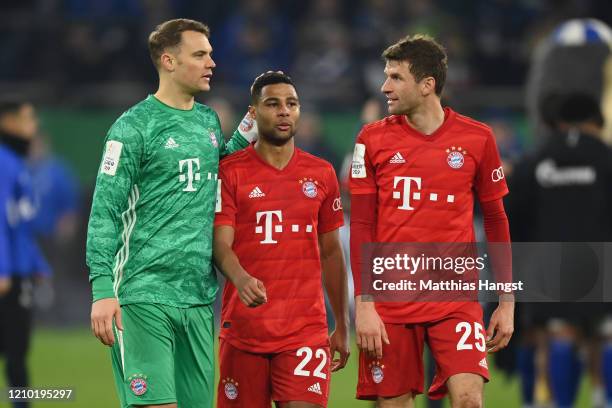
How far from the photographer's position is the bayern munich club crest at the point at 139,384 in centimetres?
602

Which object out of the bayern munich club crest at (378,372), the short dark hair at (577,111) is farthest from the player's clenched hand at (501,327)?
the short dark hair at (577,111)

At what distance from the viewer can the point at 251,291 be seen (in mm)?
5980

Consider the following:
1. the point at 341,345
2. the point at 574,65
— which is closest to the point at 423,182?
the point at 341,345

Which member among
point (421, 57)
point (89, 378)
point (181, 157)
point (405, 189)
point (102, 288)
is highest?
point (421, 57)

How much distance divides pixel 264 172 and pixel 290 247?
394 millimetres

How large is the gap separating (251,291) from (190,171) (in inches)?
26.2

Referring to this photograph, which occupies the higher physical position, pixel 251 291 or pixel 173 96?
pixel 173 96

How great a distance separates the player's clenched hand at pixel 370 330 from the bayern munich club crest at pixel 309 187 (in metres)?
0.66

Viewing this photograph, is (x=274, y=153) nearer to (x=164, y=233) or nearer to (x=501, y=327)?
(x=164, y=233)

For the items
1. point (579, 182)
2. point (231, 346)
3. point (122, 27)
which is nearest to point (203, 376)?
point (231, 346)

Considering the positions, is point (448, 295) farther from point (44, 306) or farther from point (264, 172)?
point (44, 306)

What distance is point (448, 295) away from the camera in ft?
20.7

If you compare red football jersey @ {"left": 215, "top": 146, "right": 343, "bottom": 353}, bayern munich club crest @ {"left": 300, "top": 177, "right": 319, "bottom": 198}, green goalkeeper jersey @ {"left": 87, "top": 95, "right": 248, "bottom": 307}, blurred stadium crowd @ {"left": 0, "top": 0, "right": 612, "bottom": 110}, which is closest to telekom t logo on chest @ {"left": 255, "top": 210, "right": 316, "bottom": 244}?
red football jersey @ {"left": 215, "top": 146, "right": 343, "bottom": 353}

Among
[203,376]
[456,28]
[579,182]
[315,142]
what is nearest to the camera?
[203,376]
